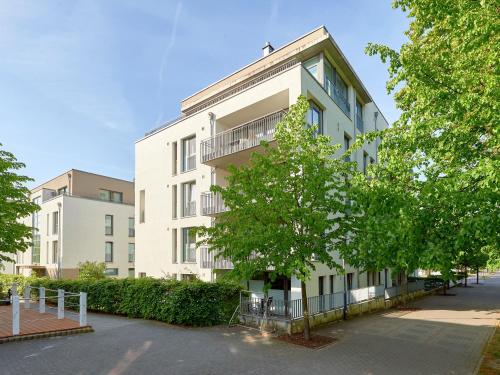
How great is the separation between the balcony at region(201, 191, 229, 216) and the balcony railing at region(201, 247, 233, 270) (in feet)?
6.53

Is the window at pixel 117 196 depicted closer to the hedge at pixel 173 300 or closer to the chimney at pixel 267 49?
the hedge at pixel 173 300

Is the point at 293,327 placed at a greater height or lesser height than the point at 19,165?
lesser

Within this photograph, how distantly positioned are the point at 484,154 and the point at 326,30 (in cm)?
1342

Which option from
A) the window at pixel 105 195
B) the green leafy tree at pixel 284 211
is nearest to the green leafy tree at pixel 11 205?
the green leafy tree at pixel 284 211

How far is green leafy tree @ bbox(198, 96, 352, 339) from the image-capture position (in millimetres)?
11547

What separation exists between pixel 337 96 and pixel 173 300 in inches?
569

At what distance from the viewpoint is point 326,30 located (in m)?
19.1

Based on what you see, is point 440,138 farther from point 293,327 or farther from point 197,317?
point 197,317

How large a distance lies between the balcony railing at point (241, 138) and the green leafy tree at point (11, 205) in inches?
340

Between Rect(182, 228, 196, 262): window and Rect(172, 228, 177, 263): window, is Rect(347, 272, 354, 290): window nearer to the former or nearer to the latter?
Rect(182, 228, 196, 262): window

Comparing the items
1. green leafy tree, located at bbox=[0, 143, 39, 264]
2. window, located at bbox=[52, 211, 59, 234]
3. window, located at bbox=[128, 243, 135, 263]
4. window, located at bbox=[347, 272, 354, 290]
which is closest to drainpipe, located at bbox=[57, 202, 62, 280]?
window, located at bbox=[52, 211, 59, 234]

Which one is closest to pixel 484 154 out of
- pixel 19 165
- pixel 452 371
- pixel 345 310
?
pixel 452 371

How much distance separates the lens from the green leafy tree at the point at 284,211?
11.5 metres

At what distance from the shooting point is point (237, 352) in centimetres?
1061
